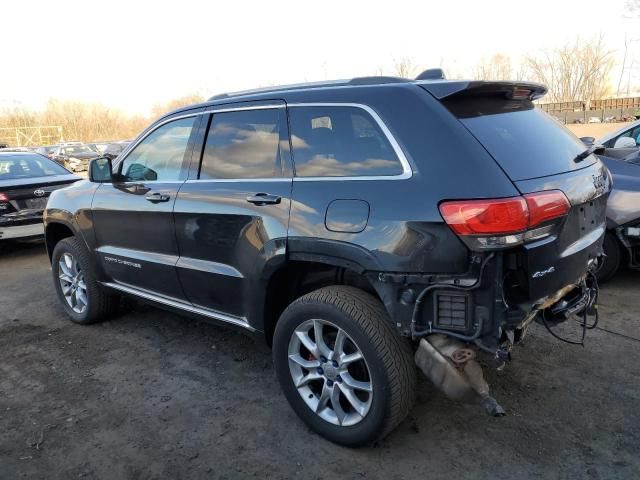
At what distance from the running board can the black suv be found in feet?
0.07

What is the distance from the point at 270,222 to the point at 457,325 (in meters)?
1.18

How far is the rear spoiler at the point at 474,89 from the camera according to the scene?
8.92 feet

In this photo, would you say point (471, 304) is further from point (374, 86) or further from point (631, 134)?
point (631, 134)

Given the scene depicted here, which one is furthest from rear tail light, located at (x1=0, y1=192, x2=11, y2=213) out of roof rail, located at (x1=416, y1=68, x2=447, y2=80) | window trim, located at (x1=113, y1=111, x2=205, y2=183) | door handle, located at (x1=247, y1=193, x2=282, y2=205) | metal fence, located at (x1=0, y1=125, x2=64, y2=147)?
metal fence, located at (x1=0, y1=125, x2=64, y2=147)

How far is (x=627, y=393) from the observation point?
3.29 meters

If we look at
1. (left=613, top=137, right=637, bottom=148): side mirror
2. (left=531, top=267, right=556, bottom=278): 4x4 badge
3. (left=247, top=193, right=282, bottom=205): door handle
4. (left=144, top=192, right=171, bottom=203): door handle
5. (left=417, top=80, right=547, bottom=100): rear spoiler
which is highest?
(left=417, top=80, right=547, bottom=100): rear spoiler

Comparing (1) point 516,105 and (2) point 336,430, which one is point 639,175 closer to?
(1) point 516,105

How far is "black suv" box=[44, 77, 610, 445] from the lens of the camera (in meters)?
2.46

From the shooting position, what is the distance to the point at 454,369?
253 cm

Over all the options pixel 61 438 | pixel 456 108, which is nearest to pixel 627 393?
pixel 456 108

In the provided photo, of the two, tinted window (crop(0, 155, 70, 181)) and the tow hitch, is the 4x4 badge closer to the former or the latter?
the tow hitch

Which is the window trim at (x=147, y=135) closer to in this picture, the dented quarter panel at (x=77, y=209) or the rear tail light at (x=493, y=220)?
the dented quarter panel at (x=77, y=209)

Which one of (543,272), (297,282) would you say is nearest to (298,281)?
(297,282)

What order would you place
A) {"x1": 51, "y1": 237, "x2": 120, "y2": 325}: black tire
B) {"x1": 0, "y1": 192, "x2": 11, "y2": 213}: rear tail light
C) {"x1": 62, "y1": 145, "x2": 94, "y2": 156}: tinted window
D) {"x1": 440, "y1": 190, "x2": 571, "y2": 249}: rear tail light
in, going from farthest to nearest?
{"x1": 62, "y1": 145, "x2": 94, "y2": 156}: tinted window → {"x1": 0, "y1": 192, "x2": 11, "y2": 213}: rear tail light → {"x1": 51, "y1": 237, "x2": 120, "y2": 325}: black tire → {"x1": 440, "y1": 190, "x2": 571, "y2": 249}: rear tail light
